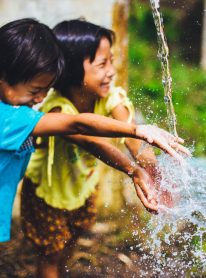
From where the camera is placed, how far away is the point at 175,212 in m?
1.44

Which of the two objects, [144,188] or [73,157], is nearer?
[144,188]

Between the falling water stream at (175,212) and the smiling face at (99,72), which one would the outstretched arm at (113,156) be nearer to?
the falling water stream at (175,212)

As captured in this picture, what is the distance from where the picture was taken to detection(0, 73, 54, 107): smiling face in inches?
47.6

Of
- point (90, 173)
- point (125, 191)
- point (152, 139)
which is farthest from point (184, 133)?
point (152, 139)

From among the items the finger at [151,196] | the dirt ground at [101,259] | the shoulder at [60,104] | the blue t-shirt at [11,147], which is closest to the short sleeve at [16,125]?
the blue t-shirt at [11,147]

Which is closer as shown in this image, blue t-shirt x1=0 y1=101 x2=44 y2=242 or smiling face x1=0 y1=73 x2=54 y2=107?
blue t-shirt x1=0 y1=101 x2=44 y2=242

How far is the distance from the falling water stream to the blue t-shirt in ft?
1.85

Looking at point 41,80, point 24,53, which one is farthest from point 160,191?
point 24,53

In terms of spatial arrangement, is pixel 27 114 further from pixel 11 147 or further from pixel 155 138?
pixel 155 138

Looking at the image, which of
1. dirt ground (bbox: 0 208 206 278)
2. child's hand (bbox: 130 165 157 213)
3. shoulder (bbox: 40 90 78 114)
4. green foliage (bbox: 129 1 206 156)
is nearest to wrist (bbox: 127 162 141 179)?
child's hand (bbox: 130 165 157 213)

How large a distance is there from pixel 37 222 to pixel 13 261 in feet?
1.57

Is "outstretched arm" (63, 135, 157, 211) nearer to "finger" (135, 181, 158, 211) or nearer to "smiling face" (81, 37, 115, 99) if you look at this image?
"finger" (135, 181, 158, 211)

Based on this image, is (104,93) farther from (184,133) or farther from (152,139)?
(184,133)

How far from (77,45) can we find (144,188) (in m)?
0.74
